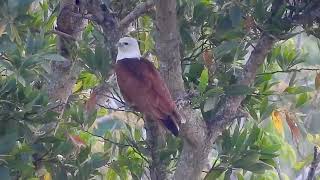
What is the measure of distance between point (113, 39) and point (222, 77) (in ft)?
1.66

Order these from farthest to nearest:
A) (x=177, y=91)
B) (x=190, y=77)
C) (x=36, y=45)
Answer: (x=190, y=77)
(x=177, y=91)
(x=36, y=45)

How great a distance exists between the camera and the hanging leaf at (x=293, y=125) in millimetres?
3113

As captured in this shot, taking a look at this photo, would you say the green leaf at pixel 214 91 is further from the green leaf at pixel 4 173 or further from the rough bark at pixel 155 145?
the green leaf at pixel 4 173

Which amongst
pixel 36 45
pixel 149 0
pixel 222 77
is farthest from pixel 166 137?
pixel 36 45

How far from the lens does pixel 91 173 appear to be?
3.13m

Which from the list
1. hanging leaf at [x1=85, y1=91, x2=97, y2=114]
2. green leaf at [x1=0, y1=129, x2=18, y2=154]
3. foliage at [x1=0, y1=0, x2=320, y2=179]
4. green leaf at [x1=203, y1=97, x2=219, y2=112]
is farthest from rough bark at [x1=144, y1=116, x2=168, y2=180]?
green leaf at [x1=0, y1=129, x2=18, y2=154]

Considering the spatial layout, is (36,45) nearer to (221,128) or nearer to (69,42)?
(69,42)

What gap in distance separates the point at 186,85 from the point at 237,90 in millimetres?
368

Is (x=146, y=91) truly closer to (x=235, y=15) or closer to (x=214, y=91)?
(x=214, y=91)

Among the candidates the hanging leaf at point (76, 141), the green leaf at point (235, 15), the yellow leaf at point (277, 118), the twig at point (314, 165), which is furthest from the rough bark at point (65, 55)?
the twig at point (314, 165)

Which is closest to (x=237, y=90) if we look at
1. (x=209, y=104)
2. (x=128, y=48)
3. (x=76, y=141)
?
(x=209, y=104)

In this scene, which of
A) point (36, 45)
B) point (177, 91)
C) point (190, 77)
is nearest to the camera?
point (36, 45)

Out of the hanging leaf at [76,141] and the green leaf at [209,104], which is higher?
the green leaf at [209,104]

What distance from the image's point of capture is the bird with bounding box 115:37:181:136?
3038mm
